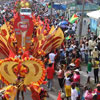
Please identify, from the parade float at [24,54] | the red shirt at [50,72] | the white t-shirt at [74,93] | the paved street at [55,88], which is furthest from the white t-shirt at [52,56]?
the white t-shirt at [74,93]

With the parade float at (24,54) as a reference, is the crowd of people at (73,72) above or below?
below

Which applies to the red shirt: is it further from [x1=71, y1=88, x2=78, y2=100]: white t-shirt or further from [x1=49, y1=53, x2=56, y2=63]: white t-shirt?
[x1=71, y1=88, x2=78, y2=100]: white t-shirt

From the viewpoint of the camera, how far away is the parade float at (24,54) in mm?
6891

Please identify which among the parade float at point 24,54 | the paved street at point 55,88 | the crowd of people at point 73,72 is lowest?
the paved street at point 55,88

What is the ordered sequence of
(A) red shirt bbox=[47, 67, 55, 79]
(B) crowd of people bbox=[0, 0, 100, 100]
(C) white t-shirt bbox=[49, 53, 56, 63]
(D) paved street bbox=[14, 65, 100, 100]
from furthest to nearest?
(C) white t-shirt bbox=[49, 53, 56, 63] → (A) red shirt bbox=[47, 67, 55, 79] → (D) paved street bbox=[14, 65, 100, 100] → (B) crowd of people bbox=[0, 0, 100, 100]

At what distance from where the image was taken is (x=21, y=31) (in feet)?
35.4

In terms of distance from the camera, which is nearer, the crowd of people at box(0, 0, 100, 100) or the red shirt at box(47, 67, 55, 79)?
the crowd of people at box(0, 0, 100, 100)

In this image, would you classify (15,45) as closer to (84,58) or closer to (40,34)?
(40,34)

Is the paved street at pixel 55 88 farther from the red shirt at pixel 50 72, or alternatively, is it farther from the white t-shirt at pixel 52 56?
the white t-shirt at pixel 52 56

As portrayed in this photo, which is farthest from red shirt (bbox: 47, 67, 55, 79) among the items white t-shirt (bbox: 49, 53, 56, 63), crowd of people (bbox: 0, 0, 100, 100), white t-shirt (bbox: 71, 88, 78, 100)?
white t-shirt (bbox: 71, 88, 78, 100)

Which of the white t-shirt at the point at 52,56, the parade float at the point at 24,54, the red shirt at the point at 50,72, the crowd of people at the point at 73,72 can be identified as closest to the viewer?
the parade float at the point at 24,54

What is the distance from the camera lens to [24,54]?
7863 mm

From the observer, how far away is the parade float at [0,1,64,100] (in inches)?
271

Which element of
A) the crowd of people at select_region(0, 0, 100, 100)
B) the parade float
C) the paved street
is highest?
the parade float
